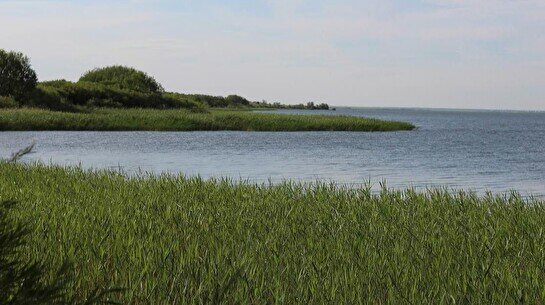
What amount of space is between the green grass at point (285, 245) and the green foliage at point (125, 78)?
252ft

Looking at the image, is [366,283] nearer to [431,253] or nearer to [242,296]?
[242,296]

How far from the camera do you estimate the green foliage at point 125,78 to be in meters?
90.1

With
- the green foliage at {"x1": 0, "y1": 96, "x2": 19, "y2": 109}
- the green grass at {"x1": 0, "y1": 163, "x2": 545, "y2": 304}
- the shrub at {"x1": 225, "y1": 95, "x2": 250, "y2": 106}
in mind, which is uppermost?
the green grass at {"x1": 0, "y1": 163, "x2": 545, "y2": 304}

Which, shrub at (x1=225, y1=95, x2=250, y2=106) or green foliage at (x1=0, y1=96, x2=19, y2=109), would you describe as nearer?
green foliage at (x1=0, y1=96, x2=19, y2=109)

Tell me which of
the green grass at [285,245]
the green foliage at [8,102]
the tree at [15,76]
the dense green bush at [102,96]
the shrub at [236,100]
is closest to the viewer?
the green grass at [285,245]

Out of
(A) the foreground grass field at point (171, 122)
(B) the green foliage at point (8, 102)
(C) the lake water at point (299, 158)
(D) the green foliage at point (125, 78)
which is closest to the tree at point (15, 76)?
(B) the green foliage at point (8, 102)

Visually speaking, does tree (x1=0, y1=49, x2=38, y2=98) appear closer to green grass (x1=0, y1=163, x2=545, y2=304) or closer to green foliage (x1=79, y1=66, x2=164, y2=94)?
green foliage (x1=79, y1=66, x2=164, y2=94)

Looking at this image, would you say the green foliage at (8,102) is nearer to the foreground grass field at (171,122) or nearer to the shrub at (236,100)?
the foreground grass field at (171,122)

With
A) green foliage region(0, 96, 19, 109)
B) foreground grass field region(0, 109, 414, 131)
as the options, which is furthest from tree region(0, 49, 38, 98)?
foreground grass field region(0, 109, 414, 131)

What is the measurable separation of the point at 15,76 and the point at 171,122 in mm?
16063

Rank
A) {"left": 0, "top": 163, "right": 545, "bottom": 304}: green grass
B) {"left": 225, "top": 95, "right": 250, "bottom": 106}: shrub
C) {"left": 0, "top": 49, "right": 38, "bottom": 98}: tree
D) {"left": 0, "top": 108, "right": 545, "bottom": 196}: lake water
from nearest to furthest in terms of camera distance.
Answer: {"left": 0, "top": 163, "right": 545, "bottom": 304}: green grass
{"left": 0, "top": 108, "right": 545, "bottom": 196}: lake water
{"left": 0, "top": 49, "right": 38, "bottom": 98}: tree
{"left": 225, "top": 95, "right": 250, "bottom": 106}: shrub

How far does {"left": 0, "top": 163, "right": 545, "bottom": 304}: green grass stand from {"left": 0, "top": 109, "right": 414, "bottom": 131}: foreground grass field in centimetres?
3719

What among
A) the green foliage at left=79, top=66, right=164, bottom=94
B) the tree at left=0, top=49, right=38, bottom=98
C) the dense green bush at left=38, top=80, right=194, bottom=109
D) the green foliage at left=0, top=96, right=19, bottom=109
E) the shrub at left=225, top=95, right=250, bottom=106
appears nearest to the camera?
the green foliage at left=0, top=96, right=19, bottom=109

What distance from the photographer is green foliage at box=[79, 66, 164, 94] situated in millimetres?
90125
